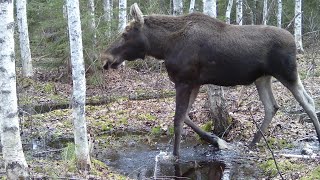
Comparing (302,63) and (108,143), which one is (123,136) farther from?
(302,63)

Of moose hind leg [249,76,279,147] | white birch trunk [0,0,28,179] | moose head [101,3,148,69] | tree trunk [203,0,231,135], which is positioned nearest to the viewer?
white birch trunk [0,0,28,179]

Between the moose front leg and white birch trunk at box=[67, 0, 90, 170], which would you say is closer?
white birch trunk at box=[67, 0, 90, 170]

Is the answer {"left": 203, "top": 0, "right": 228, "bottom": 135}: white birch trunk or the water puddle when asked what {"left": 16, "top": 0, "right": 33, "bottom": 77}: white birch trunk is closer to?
the water puddle

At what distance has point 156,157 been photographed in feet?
27.0

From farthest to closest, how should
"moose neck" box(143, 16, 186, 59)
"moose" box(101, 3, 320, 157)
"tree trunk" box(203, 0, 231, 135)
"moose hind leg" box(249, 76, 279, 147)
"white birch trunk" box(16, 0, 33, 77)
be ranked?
"white birch trunk" box(16, 0, 33, 77) < "tree trunk" box(203, 0, 231, 135) < "moose hind leg" box(249, 76, 279, 147) < "moose neck" box(143, 16, 186, 59) < "moose" box(101, 3, 320, 157)

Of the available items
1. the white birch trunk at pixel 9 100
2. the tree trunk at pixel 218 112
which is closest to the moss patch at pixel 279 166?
the tree trunk at pixel 218 112

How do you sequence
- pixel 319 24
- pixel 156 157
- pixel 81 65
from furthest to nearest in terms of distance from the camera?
pixel 319 24, pixel 156 157, pixel 81 65

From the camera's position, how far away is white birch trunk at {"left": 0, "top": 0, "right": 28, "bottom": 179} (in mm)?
5504

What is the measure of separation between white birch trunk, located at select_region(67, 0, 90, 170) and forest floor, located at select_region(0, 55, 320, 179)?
0.19 metres

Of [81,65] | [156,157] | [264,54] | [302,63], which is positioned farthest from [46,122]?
[302,63]

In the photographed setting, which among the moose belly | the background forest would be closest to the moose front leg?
the moose belly

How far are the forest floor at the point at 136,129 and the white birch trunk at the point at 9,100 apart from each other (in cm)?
49

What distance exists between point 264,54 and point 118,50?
275 cm

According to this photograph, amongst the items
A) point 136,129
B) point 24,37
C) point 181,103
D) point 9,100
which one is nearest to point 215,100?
point 181,103
